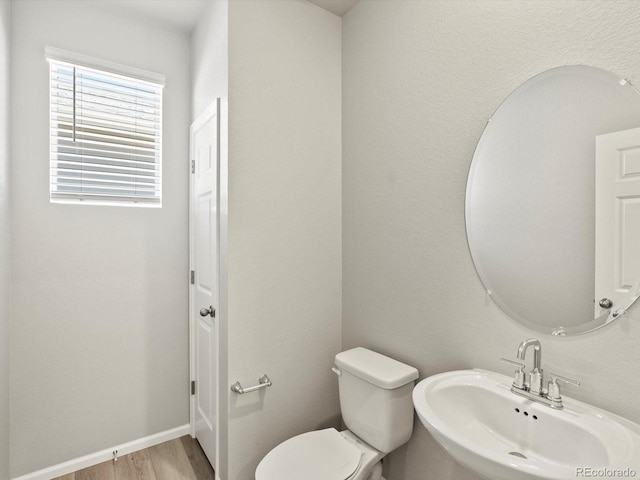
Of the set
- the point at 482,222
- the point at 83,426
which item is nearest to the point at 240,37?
the point at 482,222

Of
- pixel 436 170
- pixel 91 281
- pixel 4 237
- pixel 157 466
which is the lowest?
pixel 157 466

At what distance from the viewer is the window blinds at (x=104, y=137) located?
6.12 feet

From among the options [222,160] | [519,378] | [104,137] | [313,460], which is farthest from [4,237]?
[519,378]

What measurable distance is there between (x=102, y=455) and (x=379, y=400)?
1.70m

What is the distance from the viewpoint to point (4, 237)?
5.33 feet

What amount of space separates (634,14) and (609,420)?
3.62 feet

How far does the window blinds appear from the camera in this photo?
186 cm

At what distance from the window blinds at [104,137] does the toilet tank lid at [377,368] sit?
1510 mm

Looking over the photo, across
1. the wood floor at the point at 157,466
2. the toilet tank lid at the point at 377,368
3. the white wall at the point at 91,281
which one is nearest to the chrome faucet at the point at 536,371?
the toilet tank lid at the point at 377,368

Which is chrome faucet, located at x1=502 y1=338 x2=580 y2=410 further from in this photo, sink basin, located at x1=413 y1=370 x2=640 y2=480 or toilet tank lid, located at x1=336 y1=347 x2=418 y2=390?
toilet tank lid, located at x1=336 y1=347 x2=418 y2=390

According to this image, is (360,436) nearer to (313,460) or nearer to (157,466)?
(313,460)

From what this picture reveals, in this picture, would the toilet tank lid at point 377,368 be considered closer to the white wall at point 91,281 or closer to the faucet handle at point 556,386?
the faucet handle at point 556,386

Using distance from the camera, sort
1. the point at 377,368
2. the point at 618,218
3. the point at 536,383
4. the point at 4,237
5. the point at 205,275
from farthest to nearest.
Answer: the point at 205,275 → the point at 4,237 → the point at 377,368 → the point at 536,383 → the point at 618,218

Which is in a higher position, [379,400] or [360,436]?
[379,400]
